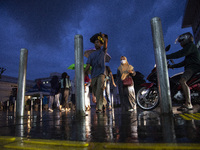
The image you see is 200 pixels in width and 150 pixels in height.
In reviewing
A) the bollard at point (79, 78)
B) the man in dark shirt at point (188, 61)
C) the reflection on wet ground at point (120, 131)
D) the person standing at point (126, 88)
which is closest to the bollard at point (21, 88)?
the bollard at point (79, 78)

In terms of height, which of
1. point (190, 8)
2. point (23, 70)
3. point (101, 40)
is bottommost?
point (23, 70)

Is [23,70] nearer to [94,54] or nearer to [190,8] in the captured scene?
[94,54]

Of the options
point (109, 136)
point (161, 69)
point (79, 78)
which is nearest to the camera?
point (109, 136)

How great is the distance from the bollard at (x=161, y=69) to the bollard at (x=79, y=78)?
56.2 inches

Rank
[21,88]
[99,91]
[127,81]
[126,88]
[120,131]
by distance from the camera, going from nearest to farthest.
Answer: [120,131], [21,88], [99,91], [127,81], [126,88]

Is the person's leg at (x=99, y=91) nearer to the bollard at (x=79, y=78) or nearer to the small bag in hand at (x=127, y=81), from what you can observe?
the bollard at (x=79, y=78)

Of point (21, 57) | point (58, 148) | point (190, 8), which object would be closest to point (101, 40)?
point (21, 57)

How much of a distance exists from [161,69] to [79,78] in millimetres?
1542

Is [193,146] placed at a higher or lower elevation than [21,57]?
lower

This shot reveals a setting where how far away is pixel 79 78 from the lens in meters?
3.18

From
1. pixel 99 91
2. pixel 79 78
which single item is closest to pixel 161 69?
pixel 79 78

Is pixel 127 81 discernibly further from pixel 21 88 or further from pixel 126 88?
pixel 21 88

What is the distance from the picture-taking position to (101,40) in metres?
4.64

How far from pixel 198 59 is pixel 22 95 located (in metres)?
4.64
